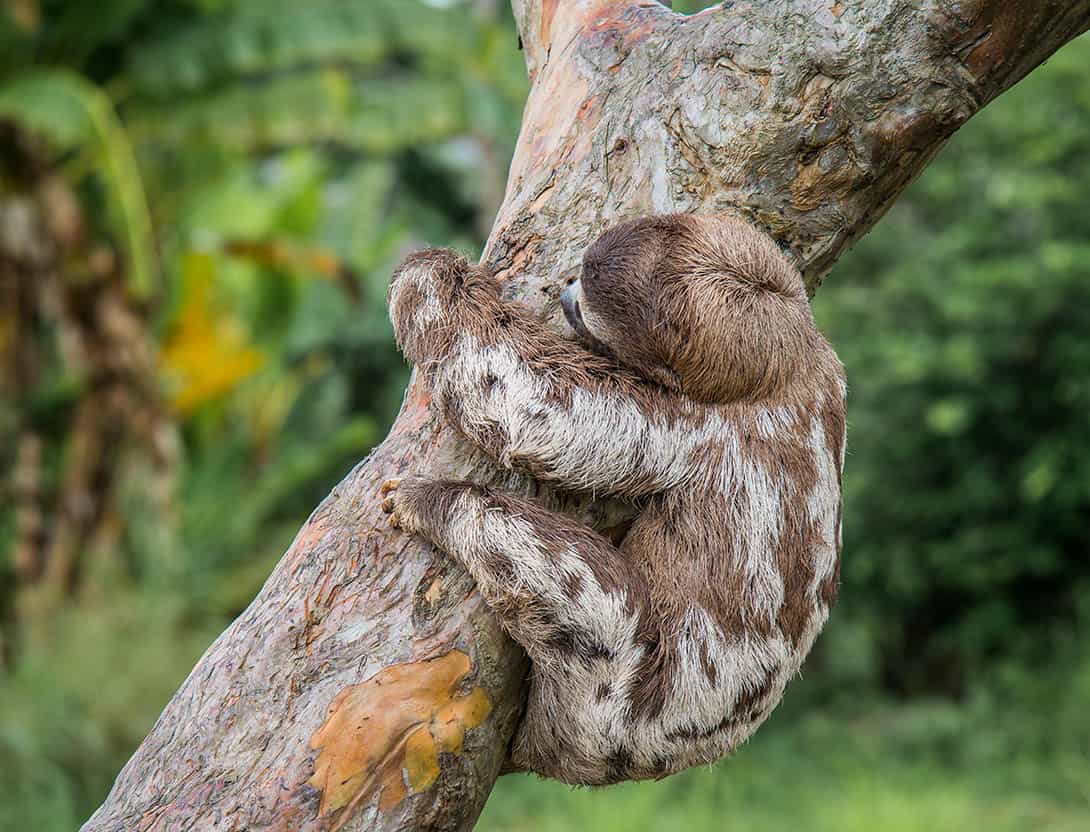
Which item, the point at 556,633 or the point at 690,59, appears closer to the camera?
the point at 556,633

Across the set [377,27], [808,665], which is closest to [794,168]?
[377,27]

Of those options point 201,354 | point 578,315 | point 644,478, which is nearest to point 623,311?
point 578,315

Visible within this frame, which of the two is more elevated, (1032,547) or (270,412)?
(270,412)

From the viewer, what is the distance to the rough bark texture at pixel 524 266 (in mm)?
2229

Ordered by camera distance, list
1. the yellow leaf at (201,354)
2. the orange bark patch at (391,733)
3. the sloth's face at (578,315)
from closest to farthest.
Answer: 1. the orange bark patch at (391,733)
2. the sloth's face at (578,315)
3. the yellow leaf at (201,354)

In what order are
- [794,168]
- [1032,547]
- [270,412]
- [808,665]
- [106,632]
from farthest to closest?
1. [808,665]
2. [270,412]
3. [1032,547]
4. [106,632]
5. [794,168]

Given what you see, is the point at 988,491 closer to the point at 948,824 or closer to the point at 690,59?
the point at 948,824

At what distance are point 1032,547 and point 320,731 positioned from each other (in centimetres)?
937

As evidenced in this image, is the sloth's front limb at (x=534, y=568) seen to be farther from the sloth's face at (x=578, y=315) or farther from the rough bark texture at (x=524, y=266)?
the sloth's face at (x=578, y=315)

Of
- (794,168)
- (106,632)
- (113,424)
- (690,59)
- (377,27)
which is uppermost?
(377,27)

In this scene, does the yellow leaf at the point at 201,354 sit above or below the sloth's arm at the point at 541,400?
below

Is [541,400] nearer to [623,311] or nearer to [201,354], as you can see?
[623,311]

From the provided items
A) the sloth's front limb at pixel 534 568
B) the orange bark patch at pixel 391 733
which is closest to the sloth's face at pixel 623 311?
the sloth's front limb at pixel 534 568

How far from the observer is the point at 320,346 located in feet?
45.3
